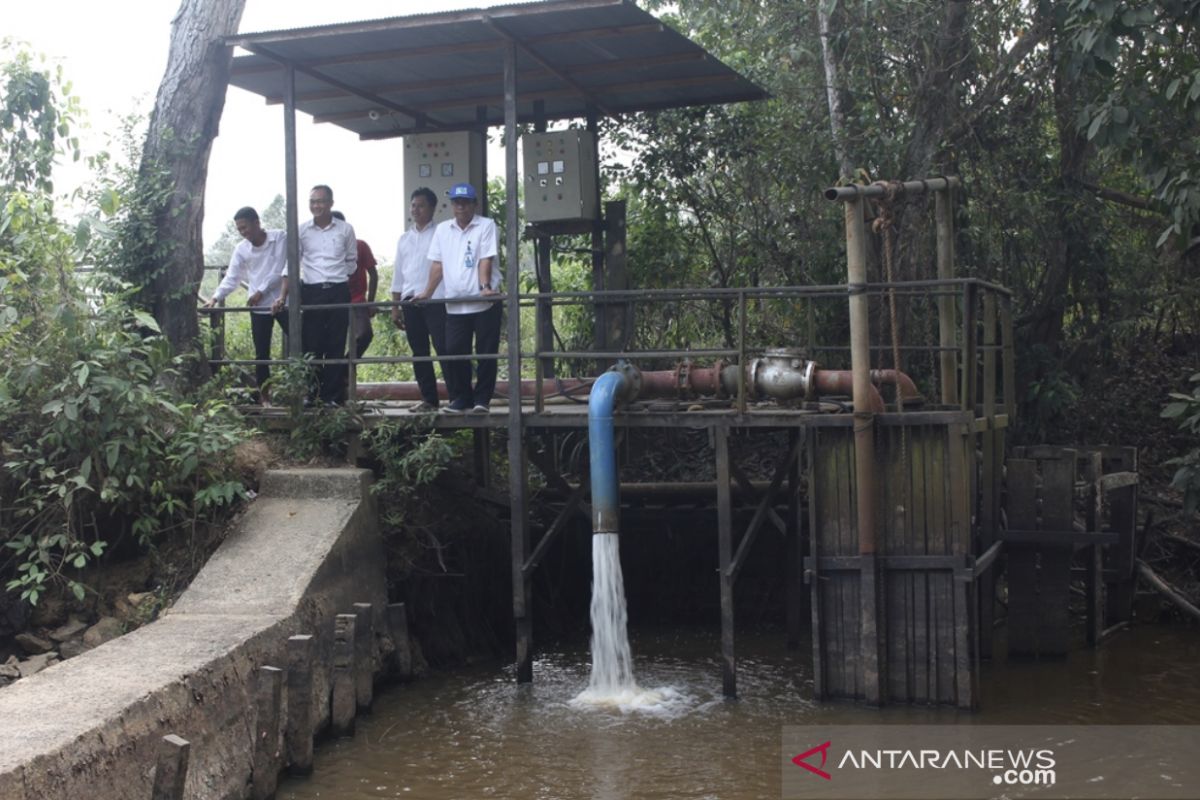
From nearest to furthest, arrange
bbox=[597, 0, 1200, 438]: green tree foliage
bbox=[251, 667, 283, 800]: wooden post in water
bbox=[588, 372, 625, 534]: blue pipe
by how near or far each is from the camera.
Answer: bbox=[251, 667, 283, 800]: wooden post in water < bbox=[588, 372, 625, 534]: blue pipe < bbox=[597, 0, 1200, 438]: green tree foliage

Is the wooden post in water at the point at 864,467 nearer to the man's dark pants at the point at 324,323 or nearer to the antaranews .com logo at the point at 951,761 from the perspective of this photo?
the antaranews .com logo at the point at 951,761

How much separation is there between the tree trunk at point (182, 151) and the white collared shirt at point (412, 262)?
1706 mm

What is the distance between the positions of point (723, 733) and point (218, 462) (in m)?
4.12

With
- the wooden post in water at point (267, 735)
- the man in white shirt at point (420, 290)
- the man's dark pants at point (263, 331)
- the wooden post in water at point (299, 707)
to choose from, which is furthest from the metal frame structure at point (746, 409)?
the wooden post in water at point (267, 735)

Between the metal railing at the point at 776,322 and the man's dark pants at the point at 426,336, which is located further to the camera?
the man's dark pants at the point at 426,336

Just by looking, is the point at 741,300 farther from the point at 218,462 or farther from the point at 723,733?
the point at 218,462

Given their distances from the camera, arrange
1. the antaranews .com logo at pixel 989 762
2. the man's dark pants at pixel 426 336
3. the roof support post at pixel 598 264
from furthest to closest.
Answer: the roof support post at pixel 598 264 < the man's dark pants at pixel 426 336 < the antaranews .com logo at pixel 989 762

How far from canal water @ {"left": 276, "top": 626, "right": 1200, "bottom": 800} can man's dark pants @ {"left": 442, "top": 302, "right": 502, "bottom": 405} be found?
2.25m

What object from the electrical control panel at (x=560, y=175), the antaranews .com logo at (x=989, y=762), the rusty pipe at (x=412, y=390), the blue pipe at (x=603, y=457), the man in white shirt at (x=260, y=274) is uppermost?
the electrical control panel at (x=560, y=175)

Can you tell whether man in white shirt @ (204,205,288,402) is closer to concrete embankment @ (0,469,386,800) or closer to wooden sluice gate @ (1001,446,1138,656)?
concrete embankment @ (0,469,386,800)

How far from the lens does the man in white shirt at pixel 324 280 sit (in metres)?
11.0

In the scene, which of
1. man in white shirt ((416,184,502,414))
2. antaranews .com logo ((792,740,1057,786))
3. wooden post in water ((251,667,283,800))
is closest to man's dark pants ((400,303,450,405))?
man in white shirt ((416,184,502,414))

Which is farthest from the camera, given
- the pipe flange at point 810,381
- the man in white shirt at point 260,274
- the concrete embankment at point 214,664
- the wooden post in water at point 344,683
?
the man in white shirt at point 260,274

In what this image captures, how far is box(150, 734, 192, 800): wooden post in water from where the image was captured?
234 inches
